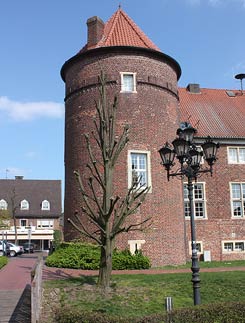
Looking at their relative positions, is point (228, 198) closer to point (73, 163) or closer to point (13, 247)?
point (73, 163)

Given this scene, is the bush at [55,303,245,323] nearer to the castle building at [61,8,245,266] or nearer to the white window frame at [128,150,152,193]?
the castle building at [61,8,245,266]

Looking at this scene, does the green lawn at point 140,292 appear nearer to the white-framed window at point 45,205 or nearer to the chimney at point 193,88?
the chimney at point 193,88

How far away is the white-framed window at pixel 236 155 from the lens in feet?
87.0

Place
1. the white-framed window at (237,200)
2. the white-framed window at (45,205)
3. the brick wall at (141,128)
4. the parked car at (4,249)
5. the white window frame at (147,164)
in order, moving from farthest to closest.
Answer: the white-framed window at (45,205) → the parked car at (4,249) → the white-framed window at (237,200) → the white window frame at (147,164) → the brick wall at (141,128)

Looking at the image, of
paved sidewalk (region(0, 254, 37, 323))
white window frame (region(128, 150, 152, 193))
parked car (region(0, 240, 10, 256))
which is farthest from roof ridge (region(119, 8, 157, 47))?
parked car (region(0, 240, 10, 256))

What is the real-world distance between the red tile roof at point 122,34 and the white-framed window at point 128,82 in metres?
1.71

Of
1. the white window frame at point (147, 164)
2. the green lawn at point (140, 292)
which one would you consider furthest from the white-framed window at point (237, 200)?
the green lawn at point (140, 292)

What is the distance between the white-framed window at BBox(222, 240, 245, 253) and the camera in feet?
83.4

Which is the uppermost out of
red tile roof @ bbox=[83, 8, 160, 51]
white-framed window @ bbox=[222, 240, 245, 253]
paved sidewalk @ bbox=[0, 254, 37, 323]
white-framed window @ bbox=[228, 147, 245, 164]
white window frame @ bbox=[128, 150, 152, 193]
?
red tile roof @ bbox=[83, 8, 160, 51]

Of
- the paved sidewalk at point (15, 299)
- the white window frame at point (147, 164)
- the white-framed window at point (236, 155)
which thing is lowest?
the paved sidewalk at point (15, 299)

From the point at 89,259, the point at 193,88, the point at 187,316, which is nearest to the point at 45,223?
the point at 193,88

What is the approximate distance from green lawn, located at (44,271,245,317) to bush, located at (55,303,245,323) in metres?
2.98

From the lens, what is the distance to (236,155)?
1049 inches

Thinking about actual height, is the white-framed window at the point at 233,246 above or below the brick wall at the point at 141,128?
below
